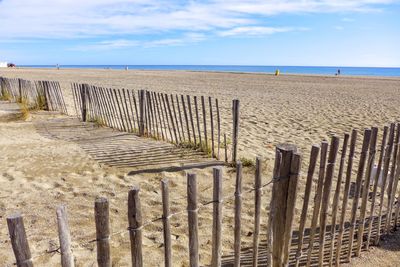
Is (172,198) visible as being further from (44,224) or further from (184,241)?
(44,224)

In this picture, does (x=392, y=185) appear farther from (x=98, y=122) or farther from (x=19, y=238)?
(x=98, y=122)

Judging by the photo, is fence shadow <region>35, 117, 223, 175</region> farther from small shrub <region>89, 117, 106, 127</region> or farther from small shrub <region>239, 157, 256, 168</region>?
small shrub <region>239, 157, 256, 168</region>

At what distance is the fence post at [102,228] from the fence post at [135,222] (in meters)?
0.13

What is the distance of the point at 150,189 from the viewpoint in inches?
165

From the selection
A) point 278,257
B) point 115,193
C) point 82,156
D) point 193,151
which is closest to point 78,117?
point 82,156

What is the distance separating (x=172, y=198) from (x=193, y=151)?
1.71 m

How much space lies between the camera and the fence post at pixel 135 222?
5.65 feet

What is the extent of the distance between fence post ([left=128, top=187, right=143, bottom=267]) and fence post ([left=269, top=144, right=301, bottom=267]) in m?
0.94

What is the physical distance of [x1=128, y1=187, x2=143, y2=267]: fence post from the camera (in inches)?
67.8

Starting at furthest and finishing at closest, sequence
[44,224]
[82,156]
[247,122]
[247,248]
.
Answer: [247,122], [82,156], [44,224], [247,248]

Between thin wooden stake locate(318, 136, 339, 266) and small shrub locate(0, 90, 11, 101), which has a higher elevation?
thin wooden stake locate(318, 136, 339, 266)

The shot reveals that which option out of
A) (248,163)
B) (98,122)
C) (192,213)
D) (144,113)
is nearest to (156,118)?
(144,113)

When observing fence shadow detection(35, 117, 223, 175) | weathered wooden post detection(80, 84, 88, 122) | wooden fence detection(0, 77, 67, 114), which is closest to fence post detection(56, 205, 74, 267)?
fence shadow detection(35, 117, 223, 175)

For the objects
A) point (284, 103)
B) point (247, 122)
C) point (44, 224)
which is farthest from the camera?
point (284, 103)
